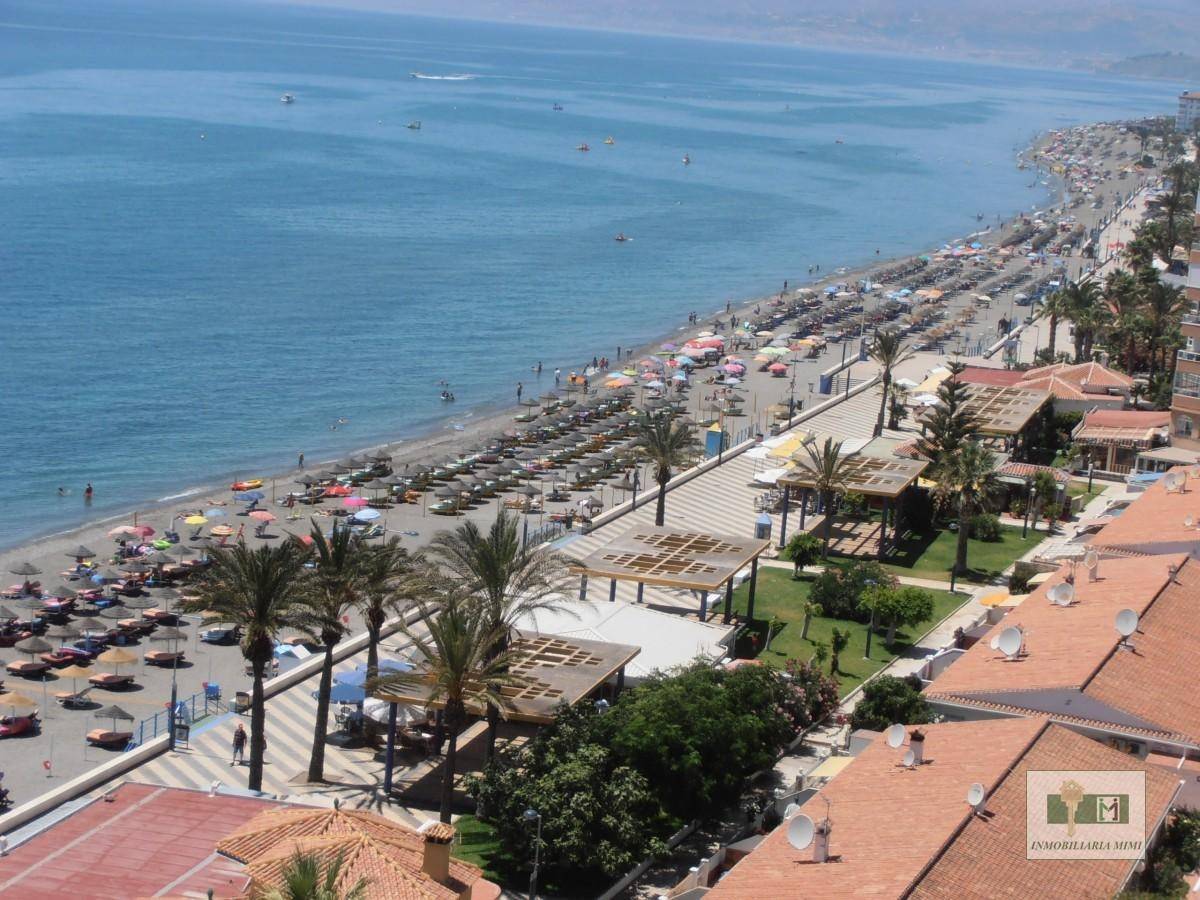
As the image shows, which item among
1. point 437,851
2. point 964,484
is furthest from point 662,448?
point 437,851

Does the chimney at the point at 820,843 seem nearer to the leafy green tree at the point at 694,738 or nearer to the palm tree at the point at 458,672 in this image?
the leafy green tree at the point at 694,738

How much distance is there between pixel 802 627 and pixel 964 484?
7059 millimetres

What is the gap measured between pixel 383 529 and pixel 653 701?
23464 mm

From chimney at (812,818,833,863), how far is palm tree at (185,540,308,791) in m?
11.6

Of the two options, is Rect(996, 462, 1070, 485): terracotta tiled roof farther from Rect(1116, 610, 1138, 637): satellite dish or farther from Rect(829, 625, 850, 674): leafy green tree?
Rect(1116, 610, 1138, 637): satellite dish

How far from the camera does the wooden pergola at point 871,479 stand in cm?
4581

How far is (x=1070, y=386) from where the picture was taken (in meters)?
60.2

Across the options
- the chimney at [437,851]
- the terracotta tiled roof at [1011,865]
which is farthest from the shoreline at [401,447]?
the terracotta tiled roof at [1011,865]

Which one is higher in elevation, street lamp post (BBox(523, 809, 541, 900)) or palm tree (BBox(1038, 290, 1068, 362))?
palm tree (BBox(1038, 290, 1068, 362))

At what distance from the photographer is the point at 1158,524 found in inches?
1578

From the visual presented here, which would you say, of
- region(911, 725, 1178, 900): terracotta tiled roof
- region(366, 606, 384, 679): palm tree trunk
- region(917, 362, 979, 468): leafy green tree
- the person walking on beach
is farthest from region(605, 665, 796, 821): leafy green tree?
region(917, 362, 979, 468): leafy green tree

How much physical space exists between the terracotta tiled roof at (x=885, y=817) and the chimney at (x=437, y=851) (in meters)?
3.74

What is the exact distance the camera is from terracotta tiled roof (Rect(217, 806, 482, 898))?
21531mm

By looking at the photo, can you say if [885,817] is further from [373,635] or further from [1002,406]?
[1002,406]
